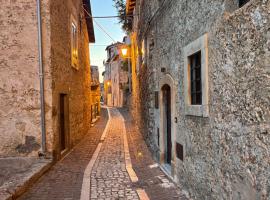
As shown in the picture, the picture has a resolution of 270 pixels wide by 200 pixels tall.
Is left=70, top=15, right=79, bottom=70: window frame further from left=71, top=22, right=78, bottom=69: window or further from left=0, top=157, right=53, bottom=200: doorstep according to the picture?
left=0, top=157, right=53, bottom=200: doorstep

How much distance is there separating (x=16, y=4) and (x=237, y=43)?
6.92m

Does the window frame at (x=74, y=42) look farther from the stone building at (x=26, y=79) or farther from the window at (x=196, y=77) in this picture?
the window at (x=196, y=77)

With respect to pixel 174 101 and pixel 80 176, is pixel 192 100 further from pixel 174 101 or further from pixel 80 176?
pixel 80 176

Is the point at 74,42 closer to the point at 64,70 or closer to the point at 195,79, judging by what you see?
the point at 64,70

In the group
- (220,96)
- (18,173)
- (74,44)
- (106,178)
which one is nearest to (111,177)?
(106,178)

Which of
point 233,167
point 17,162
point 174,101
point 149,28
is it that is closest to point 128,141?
point 149,28

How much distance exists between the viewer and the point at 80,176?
23.9 ft

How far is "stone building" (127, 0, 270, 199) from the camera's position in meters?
2.98

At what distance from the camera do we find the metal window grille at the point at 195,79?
5109 mm

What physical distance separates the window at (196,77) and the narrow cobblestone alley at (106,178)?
1.83m

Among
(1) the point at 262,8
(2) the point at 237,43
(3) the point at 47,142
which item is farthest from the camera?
(3) the point at 47,142

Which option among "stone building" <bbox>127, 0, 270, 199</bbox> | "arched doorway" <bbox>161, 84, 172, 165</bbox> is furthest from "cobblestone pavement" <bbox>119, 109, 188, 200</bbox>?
"arched doorway" <bbox>161, 84, 172, 165</bbox>

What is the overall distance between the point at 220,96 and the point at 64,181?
4369 millimetres

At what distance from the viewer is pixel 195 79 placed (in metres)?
5.29
